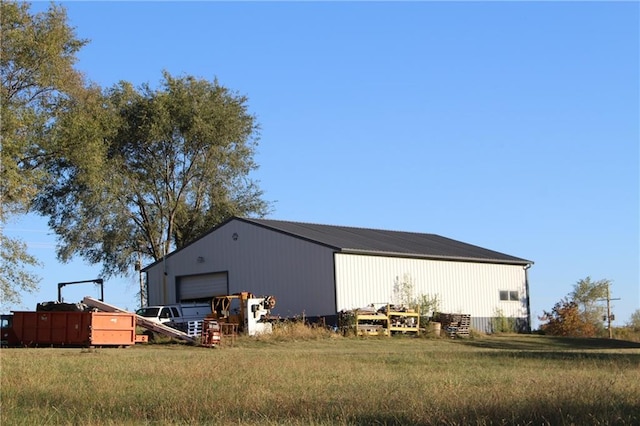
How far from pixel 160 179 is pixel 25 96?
15.8 m

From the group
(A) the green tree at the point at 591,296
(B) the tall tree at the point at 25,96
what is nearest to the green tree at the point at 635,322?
(A) the green tree at the point at 591,296

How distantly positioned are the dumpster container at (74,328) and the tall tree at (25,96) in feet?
7.66

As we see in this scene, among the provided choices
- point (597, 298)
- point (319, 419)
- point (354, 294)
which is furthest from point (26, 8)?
point (597, 298)

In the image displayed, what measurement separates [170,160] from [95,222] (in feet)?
19.9

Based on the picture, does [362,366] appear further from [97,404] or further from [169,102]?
[169,102]

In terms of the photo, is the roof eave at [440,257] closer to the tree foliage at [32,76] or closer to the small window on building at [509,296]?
the small window on building at [509,296]

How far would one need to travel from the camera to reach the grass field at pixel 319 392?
37.1 ft

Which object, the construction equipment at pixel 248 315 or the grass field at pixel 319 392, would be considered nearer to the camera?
the grass field at pixel 319 392

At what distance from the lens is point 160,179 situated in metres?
53.7

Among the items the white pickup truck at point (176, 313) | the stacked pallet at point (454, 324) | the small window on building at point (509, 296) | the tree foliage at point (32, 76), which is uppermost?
the tree foliage at point (32, 76)

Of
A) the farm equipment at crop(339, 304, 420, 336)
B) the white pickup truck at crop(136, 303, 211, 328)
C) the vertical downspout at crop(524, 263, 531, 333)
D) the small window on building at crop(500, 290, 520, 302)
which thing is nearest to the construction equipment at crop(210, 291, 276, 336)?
the white pickup truck at crop(136, 303, 211, 328)

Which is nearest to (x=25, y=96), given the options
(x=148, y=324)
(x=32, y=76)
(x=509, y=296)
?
(x=32, y=76)

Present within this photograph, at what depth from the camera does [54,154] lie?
39.3 metres

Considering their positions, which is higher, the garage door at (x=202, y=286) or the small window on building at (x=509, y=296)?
the garage door at (x=202, y=286)
